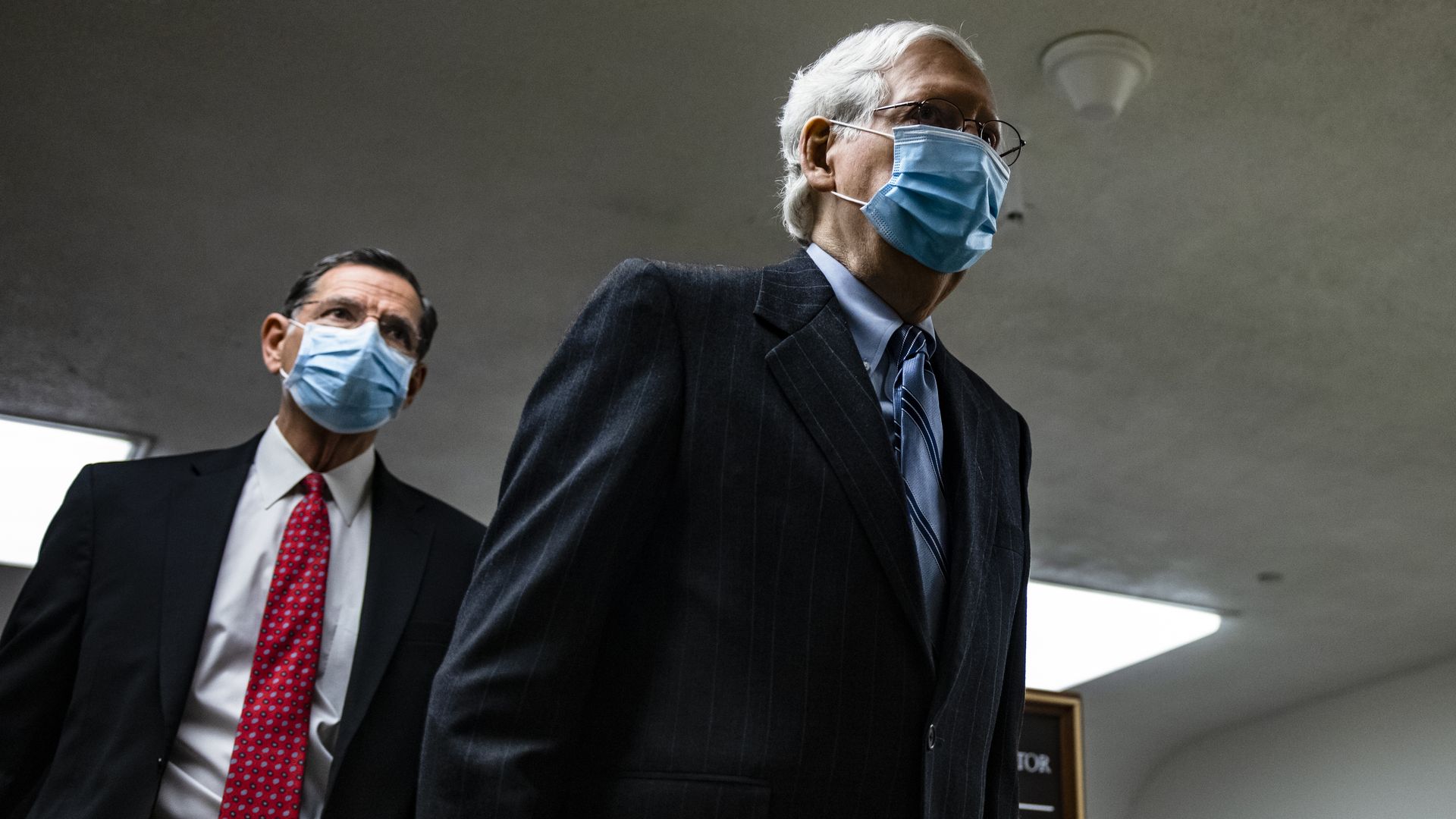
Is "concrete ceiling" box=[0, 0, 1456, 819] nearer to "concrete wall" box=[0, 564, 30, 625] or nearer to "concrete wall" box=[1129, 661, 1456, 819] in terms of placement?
"concrete wall" box=[0, 564, 30, 625]

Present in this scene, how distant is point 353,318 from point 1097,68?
2214mm

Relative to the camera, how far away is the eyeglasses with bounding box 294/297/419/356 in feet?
8.12

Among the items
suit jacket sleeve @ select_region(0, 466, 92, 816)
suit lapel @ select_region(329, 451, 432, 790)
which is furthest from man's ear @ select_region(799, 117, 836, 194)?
suit jacket sleeve @ select_region(0, 466, 92, 816)

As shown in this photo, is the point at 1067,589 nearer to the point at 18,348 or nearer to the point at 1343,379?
the point at 1343,379

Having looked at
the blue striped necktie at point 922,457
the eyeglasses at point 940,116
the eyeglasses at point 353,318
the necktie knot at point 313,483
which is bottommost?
the blue striped necktie at point 922,457

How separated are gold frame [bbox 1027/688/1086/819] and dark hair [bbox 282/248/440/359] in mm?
1833

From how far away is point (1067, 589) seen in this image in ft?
28.3

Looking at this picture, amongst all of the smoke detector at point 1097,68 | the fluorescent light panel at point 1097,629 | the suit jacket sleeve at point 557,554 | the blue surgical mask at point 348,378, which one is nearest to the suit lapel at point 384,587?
the blue surgical mask at point 348,378

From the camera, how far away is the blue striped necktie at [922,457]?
3.96 feet

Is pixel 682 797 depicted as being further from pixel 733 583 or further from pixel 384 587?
pixel 384 587

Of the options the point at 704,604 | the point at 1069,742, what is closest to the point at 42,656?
the point at 704,604

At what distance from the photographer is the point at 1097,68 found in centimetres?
366

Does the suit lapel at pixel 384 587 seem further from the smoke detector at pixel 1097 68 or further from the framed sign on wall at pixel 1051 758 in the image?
the smoke detector at pixel 1097 68

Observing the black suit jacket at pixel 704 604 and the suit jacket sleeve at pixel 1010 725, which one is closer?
the black suit jacket at pixel 704 604
